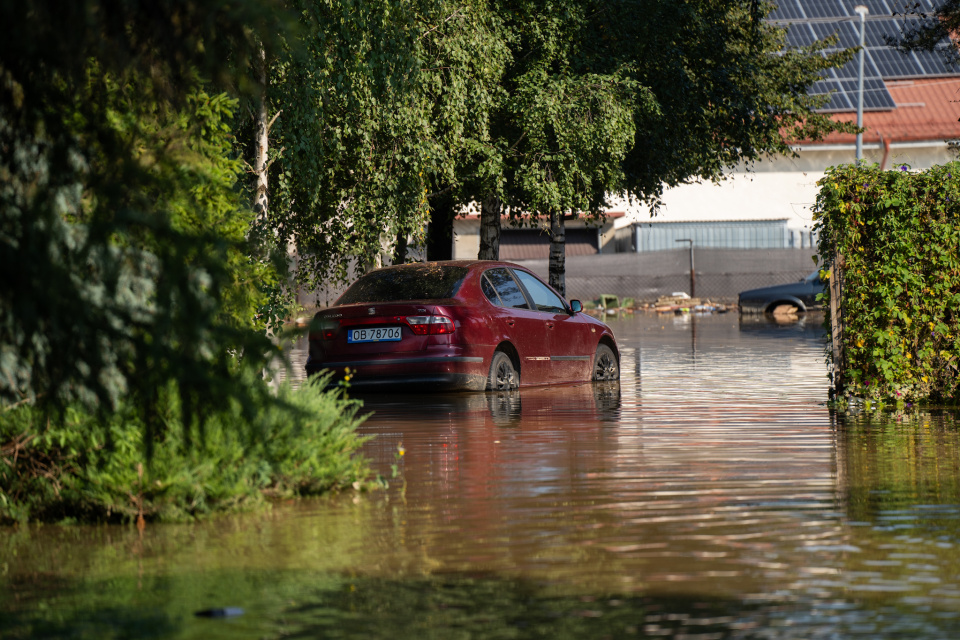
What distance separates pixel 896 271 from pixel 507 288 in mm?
4675

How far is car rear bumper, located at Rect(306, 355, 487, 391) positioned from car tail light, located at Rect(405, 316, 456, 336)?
26 cm

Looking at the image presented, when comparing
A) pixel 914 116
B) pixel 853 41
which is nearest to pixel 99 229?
pixel 853 41

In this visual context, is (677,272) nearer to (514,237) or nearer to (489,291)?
(514,237)

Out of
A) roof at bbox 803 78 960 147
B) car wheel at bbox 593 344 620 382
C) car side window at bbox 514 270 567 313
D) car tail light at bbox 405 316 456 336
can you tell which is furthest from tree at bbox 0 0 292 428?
roof at bbox 803 78 960 147

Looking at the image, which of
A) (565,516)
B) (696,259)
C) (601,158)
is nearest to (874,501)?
(565,516)

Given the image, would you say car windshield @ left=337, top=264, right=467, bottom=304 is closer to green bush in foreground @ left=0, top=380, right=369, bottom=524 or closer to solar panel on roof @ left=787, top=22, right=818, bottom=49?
green bush in foreground @ left=0, top=380, right=369, bottom=524

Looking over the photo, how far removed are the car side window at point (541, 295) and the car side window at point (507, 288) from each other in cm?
24

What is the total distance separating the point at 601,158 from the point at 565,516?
1544cm

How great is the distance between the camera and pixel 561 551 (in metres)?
5.98

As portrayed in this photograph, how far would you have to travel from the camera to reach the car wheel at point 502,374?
1415cm

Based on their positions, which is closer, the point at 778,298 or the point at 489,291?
the point at 489,291

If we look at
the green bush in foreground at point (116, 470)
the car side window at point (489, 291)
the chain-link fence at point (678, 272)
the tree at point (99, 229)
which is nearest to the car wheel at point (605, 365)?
the car side window at point (489, 291)

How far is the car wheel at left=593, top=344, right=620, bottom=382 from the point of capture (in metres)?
16.4

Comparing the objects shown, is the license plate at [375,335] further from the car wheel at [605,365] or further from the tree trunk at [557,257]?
the tree trunk at [557,257]
